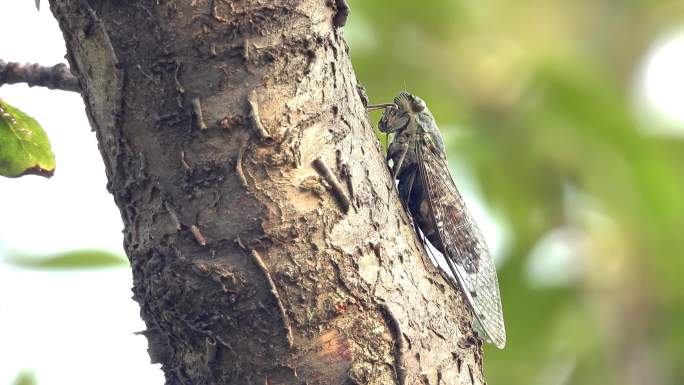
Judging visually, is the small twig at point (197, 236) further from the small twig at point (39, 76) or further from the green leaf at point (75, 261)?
the green leaf at point (75, 261)

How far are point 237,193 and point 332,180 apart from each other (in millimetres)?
199

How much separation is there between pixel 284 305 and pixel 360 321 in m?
0.16

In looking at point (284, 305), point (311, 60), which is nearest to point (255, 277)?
point (284, 305)

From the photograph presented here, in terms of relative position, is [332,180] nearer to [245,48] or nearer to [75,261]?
[245,48]

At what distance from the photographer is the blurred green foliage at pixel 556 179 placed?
313cm

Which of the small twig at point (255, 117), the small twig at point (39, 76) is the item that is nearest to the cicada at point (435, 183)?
the small twig at point (39, 76)

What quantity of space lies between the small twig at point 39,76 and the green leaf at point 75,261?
807mm

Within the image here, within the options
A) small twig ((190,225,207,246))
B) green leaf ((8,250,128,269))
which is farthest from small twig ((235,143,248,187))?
green leaf ((8,250,128,269))

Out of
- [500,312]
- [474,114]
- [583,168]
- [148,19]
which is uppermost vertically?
[474,114]

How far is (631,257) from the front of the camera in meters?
3.75

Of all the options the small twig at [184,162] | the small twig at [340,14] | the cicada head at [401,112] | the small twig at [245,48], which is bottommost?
the small twig at [184,162]

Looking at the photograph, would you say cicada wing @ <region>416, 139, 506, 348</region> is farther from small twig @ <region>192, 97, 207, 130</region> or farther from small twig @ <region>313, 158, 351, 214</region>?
small twig @ <region>192, 97, 207, 130</region>

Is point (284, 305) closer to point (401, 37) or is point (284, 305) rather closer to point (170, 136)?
point (170, 136)

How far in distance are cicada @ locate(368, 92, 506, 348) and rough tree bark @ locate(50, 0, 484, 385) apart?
1.51m
